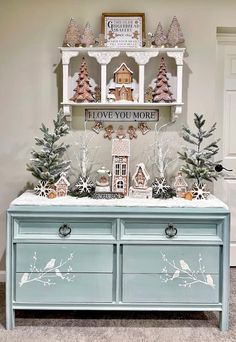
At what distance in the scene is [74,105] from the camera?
3.18 metres

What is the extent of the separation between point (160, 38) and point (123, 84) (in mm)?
415

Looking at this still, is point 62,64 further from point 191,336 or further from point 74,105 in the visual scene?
point 191,336

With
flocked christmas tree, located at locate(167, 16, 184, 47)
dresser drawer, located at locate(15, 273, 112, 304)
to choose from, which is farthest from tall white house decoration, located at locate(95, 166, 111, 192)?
flocked christmas tree, located at locate(167, 16, 184, 47)

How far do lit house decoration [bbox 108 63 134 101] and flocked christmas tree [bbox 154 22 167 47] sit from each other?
Answer: 0.91ft

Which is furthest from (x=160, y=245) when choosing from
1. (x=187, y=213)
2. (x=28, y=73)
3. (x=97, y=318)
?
(x=28, y=73)

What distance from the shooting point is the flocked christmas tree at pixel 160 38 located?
10.0ft

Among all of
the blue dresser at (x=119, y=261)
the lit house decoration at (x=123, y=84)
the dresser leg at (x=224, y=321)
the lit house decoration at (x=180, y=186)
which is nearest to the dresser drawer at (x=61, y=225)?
the blue dresser at (x=119, y=261)

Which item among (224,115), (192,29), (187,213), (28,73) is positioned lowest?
(187,213)

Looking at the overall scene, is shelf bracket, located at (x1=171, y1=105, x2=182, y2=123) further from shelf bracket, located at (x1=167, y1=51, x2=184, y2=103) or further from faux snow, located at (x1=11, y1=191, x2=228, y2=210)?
faux snow, located at (x1=11, y1=191, x2=228, y2=210)

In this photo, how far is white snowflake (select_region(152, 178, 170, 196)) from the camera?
2.95 meters

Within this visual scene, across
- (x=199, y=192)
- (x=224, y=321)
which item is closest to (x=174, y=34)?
(x=199, y=192)

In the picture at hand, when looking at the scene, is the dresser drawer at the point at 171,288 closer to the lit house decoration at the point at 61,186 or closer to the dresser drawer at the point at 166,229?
the dresser drawer at the point at 166,229

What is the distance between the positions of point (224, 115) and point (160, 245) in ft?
4.73

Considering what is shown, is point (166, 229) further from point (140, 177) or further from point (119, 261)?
point (140, 177)
